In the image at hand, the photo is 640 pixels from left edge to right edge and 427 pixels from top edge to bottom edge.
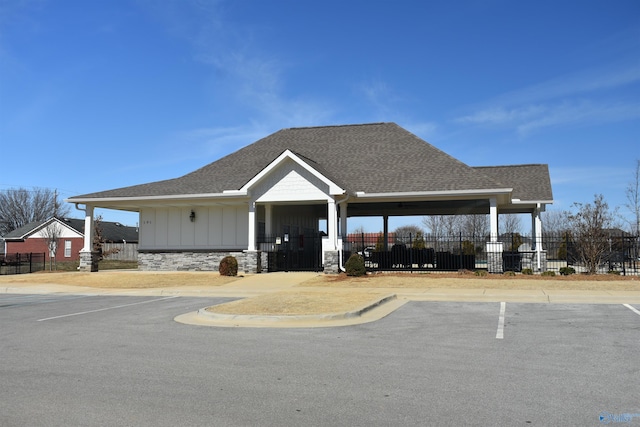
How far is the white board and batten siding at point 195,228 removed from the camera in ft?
85.4

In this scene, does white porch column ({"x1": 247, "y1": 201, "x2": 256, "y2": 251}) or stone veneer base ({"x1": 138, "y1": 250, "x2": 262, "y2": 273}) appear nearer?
white porch column ({"x1": 247, "y1": 201, "x2": 256, "y2": 251})

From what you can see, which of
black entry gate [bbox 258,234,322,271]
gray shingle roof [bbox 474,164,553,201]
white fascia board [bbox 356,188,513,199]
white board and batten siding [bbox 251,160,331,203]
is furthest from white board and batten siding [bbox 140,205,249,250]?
gray shingle roof [bbox 474,164,553,201]

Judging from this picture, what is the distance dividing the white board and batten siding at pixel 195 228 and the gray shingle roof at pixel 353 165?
1.31 meters

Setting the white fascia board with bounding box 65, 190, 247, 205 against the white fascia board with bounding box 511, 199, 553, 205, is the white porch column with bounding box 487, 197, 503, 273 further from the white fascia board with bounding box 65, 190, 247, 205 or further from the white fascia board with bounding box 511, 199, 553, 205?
the white fascia board with bounding box 65, 190, 247, 205

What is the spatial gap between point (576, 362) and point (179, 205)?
21635mm

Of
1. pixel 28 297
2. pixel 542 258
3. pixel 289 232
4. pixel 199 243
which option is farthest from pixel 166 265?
pixel 542 258

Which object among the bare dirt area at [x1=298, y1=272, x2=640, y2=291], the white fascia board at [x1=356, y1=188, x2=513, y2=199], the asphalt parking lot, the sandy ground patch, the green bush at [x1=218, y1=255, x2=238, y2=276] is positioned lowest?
the asphalt parking lot

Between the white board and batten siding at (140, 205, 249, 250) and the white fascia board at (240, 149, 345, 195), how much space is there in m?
2.49

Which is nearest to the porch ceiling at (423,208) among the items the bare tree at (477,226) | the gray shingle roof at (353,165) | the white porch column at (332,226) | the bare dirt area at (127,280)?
the gray shingle roof at (353,165)

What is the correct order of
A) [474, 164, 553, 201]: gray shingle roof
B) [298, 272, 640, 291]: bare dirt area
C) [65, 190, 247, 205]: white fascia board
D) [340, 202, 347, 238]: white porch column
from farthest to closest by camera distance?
[474, 164, 553, 201]: gray shingle roof, [340, 202, 347, 238]: white porch column, [65, 190, 247, 205]: white fascia board, [298, 272, 640, 291]: bare dirt area

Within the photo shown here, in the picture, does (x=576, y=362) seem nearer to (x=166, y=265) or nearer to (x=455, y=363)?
(x=455, y=363)

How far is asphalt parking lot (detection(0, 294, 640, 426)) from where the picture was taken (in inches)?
214

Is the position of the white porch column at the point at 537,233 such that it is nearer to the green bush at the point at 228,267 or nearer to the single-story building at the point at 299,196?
the single-story building at the point at 299,196

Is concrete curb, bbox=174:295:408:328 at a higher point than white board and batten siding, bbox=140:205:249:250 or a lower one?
lower
